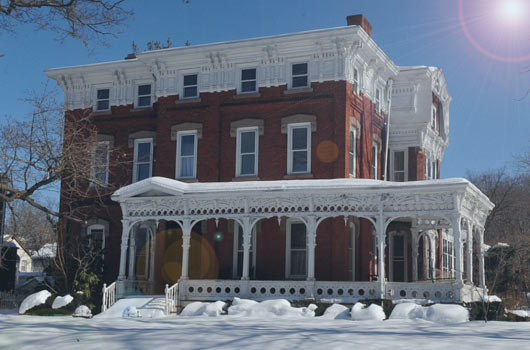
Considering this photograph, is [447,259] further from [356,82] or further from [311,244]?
[311,244]

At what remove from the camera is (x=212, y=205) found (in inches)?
894

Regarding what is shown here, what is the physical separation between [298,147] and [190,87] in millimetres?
5425

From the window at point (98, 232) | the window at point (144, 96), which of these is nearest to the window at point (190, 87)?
the window at point (144, 96)

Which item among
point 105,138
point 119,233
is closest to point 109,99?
point 105,138

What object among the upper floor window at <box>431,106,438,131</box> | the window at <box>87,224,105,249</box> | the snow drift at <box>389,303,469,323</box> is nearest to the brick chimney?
the upper floor window at <box>431,106,438,131</box>

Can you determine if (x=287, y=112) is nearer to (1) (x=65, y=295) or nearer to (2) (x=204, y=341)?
(1) (x=65, y=295)

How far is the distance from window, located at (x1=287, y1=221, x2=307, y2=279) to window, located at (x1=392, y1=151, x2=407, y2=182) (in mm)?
6739

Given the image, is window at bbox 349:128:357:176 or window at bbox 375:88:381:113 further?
window at bbox 375:88:381:113

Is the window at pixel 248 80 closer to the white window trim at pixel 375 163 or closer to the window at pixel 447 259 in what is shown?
the white window trim at pixel 375 163

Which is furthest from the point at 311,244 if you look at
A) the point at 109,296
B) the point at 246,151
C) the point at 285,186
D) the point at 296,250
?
the point at 109,296

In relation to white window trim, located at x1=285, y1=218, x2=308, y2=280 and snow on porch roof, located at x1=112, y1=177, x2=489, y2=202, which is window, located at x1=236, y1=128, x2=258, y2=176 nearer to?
white window trim, located at x1=285, y1=218, x2=308, y2=280

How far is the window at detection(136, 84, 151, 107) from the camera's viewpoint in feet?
96.4

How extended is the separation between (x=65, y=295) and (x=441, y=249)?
18.1 m

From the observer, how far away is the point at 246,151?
26.5 m
